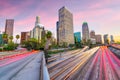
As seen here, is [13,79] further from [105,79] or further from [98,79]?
[105,79]

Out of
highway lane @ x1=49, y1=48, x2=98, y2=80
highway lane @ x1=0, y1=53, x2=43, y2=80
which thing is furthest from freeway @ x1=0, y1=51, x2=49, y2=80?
highway lane @ x1=49, y1=48, x2=98, y2=80

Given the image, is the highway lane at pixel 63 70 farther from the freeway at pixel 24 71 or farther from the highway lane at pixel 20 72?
the highway lane at pixel 20 72

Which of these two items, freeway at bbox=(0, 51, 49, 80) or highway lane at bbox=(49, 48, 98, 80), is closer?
freeway at bbox=(0, 51, 49, 80)

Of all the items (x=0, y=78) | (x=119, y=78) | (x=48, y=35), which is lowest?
(x=119, y=78)

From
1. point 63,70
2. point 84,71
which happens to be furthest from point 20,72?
point 84,71

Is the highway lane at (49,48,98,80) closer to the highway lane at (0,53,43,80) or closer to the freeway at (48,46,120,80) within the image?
the freeway at (48,46,120,80)

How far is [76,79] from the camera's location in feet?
51.3

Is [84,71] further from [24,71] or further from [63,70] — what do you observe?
[24,71]

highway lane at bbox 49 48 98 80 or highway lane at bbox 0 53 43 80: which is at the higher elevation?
highway lane at bbox 0 53 43 80

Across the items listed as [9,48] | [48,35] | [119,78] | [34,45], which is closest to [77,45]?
[34,45]

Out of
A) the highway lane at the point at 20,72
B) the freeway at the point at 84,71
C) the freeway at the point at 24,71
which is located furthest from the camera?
the freeway at the point at 84,71

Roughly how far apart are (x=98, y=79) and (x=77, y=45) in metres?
122

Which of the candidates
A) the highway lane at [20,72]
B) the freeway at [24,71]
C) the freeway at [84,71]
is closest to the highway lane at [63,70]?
the freeway at [84,71]

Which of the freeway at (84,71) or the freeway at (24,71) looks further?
the freeway at (84,71)
